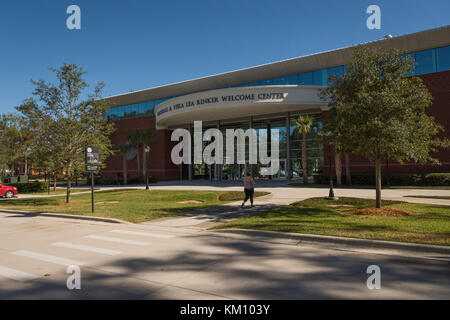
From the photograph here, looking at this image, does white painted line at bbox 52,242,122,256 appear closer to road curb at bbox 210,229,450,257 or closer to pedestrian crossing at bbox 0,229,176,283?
pedestrian crossing at bbox 0,229,176,283

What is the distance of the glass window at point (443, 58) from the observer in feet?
92.5

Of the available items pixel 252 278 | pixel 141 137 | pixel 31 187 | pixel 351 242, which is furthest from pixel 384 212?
pixel 31 187

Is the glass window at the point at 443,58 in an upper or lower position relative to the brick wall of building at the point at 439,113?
upper

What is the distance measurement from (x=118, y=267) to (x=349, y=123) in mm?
9530

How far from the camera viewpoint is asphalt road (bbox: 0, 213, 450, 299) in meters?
4.58

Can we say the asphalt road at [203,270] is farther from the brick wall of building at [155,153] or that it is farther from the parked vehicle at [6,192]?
the brick wall of building at [155,153]

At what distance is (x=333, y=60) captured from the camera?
33000mm

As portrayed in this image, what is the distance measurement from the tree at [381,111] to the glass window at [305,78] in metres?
23.4

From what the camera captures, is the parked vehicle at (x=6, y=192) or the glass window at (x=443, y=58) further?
the glass window at (x=443, y=58)

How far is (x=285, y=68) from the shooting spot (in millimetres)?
35844

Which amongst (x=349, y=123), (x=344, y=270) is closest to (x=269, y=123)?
(x=349, y=123)

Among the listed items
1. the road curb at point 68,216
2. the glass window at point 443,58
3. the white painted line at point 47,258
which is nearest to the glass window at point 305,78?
the glass window at point 443,58

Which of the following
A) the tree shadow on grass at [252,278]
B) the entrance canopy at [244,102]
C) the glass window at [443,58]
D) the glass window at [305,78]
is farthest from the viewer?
the glass window at [305,78]
